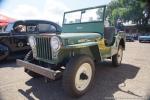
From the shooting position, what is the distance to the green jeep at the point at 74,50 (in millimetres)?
3949

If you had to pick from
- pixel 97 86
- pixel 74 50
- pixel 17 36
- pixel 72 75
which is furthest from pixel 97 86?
pixel 17 36

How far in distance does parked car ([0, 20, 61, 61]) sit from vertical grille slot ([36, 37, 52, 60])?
3.29 meters

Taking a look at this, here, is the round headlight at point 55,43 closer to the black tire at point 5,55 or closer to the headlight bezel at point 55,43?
the headlight bezel at point 55,43

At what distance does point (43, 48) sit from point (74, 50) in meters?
0.70

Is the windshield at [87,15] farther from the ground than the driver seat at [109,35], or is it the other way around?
the windshield at [87,15]

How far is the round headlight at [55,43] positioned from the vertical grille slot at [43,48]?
20cm

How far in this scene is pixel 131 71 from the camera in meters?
6.24

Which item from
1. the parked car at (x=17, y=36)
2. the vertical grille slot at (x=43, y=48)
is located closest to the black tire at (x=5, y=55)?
the parked car at (x=17, y=36)

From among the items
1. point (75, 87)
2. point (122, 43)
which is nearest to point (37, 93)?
point (75, 87)

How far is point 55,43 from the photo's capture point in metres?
4.12

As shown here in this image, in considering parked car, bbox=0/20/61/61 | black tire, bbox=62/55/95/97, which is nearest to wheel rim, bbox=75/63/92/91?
black tire, bbox=62/55/95/97

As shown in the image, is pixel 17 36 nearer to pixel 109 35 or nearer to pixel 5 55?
pixel 5 55

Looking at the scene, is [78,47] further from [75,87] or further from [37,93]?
[37,93]

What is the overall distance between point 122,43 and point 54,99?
12.9 ft
